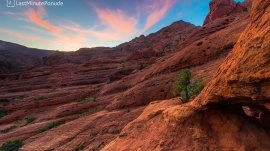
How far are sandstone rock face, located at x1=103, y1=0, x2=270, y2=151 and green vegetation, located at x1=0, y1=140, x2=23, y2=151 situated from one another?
75.7 ft

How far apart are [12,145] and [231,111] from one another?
30.2 metres

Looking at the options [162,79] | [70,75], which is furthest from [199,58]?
[70,75]

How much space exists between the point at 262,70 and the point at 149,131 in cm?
790

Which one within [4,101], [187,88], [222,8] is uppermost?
[222,8]

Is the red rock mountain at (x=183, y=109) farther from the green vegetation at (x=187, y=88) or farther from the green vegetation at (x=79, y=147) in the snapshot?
the green vegetation at (x=187, y=88)

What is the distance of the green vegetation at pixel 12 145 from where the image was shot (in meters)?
33.7

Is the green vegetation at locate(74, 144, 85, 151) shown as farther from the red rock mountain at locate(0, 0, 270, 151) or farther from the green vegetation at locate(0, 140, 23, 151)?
the green vegetation at locate(0, 140, 23, 151)

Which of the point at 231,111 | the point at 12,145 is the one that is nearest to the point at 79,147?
the point at 12,145

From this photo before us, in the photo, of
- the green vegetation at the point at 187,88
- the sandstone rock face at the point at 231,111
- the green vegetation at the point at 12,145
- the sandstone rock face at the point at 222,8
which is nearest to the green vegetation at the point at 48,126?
the green vegetation at the point at 12,145

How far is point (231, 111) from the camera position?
12.7 metres

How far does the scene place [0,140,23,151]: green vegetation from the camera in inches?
1328

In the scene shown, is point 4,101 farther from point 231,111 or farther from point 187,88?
point 231,111

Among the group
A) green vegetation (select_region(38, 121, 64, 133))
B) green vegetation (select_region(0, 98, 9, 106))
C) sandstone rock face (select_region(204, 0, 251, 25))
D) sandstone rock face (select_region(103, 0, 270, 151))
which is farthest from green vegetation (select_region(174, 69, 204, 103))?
sandstone rock face (select_region(204, 0, 251, 25))

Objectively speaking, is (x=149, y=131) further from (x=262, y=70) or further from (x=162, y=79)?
(x=162, y=79)
